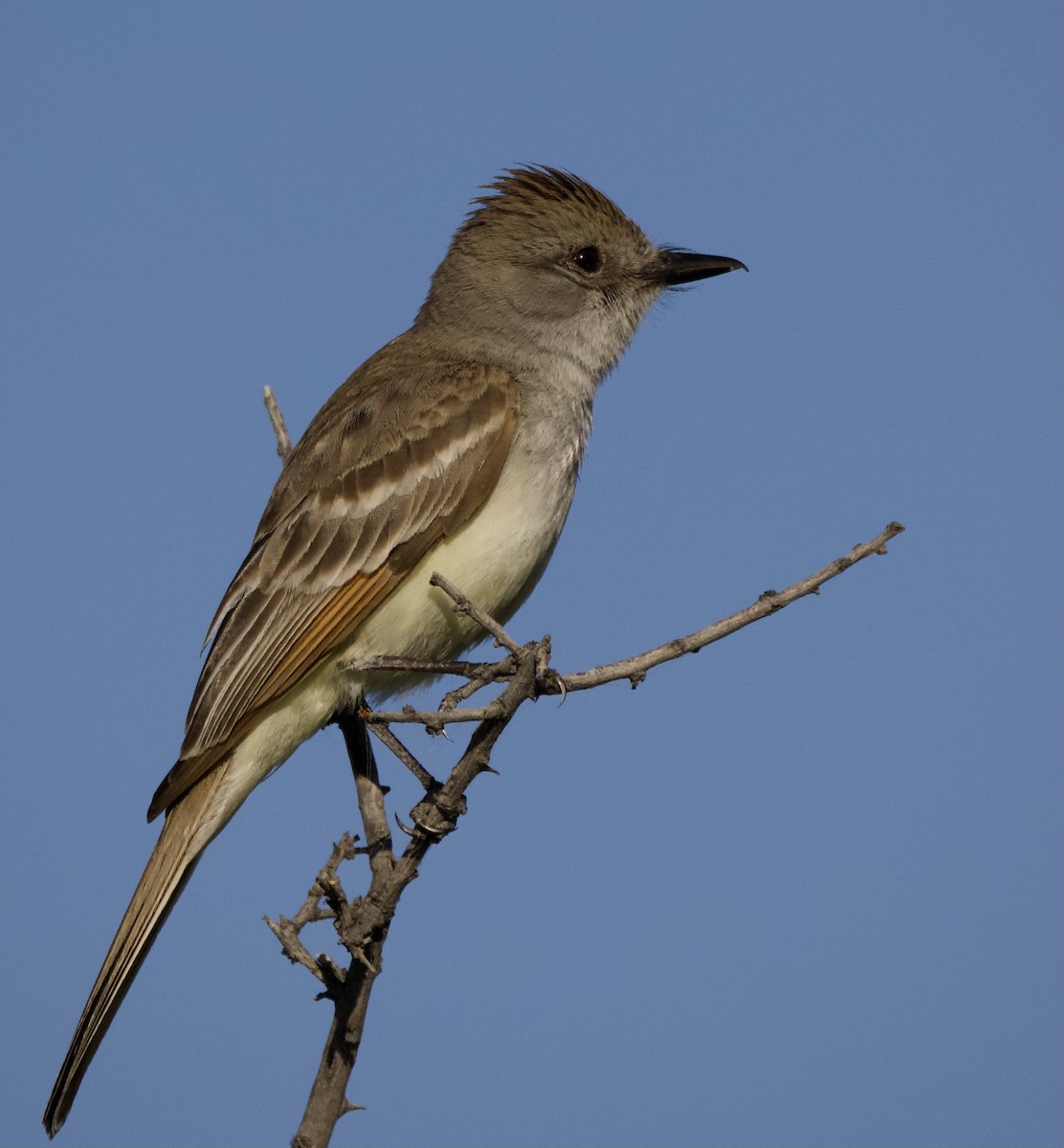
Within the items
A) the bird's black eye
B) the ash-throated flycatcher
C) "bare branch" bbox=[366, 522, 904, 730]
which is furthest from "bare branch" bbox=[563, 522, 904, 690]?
the bird's black eye

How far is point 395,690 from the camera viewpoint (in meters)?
7.08

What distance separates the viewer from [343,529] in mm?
7016

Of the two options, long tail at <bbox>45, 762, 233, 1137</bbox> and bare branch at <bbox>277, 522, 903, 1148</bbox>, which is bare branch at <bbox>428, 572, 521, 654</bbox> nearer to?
bare branch at <bbox>277, 522, 903, 1148</bbox>

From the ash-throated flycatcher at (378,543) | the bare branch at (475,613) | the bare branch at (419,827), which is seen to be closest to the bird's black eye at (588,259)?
the ash-throated flycatcher at (378,543)

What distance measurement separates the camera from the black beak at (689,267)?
812 cm

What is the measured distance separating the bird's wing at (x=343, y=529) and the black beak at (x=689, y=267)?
141 centimetres

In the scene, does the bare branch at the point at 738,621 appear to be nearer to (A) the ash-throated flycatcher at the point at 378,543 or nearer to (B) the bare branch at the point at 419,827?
(B) the bare branch at the point at 419,827

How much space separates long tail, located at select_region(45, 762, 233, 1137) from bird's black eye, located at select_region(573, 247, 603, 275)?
3.54 meters

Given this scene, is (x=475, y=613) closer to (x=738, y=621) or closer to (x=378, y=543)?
(x=738, y=621)

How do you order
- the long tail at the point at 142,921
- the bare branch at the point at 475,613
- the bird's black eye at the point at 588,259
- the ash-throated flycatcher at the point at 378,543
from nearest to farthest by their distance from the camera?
the bare branch at the point at 475,613 → the long tail at the point at 142,921 → the ash-throated flycatcher at the point at 378,543 → the bird's black eye at the point at 588,259

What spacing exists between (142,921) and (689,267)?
4.77 meters

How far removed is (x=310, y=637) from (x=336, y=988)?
198cm

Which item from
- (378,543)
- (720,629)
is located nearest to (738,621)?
(720,629)

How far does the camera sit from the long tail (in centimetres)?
615
